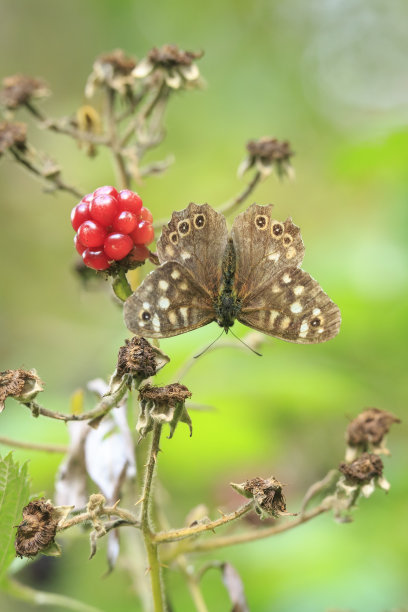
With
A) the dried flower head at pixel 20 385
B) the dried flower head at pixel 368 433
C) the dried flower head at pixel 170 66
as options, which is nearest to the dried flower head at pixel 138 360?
the dried flower head at pixel 20 385

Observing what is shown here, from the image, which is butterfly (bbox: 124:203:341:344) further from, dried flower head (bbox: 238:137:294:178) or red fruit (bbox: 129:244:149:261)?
dried flower head (bbox: 238:137:294:178)

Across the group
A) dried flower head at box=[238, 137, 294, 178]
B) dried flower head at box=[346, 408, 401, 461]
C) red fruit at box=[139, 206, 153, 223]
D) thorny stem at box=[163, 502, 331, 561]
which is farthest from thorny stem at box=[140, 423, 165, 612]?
dried flower head at box=[238, 137, 294, 178]

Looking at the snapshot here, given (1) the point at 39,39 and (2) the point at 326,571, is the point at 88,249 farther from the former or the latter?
(1) the point at 39,39

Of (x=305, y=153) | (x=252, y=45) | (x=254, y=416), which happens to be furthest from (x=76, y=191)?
(x=252, y=45)

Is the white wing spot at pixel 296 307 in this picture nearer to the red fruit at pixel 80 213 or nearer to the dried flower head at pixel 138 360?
the dried flower head at pixel 138 360

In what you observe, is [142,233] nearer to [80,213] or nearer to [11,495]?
[80,213]

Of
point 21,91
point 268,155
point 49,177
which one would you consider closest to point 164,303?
point 49,177
